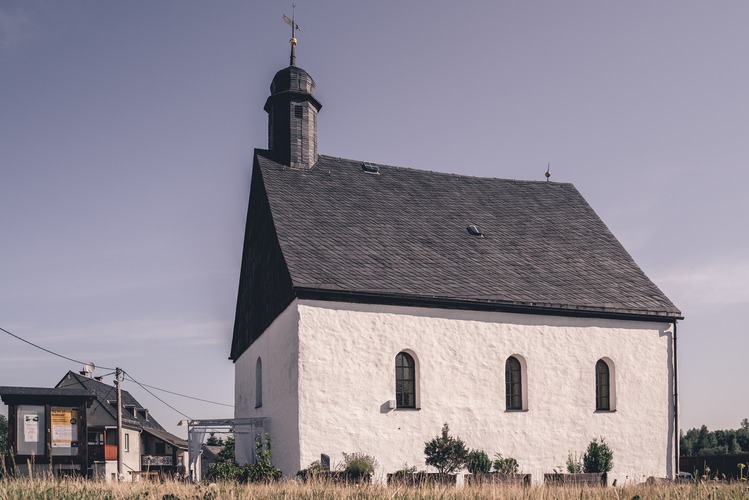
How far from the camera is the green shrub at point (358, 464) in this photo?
728 inches

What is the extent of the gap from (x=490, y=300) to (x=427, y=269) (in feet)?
6.50

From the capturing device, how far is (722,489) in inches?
405

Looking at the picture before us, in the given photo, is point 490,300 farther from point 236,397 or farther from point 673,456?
point 236,397

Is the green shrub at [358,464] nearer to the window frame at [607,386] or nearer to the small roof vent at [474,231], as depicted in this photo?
the window frame at [607,386]

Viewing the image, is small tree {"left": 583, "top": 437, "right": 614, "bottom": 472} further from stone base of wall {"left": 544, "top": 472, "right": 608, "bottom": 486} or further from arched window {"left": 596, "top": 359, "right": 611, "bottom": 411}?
stone base of wall {"left": 544, "top": 472, "right": 608, "bottom": 486}

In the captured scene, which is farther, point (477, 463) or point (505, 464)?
point (505, 464)

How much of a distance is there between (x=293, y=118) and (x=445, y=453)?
39.3 feet

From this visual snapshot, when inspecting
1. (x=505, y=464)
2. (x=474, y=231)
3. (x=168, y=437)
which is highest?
(x=474, y=231)

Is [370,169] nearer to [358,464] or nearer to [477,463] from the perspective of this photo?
[477,463]

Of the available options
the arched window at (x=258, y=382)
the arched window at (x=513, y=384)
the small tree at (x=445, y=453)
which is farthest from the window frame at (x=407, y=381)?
the arched window at (x=258, y=382)

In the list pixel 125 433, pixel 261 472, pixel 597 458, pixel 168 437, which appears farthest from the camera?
pixel 168 437

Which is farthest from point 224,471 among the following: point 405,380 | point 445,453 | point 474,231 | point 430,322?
point 474,231

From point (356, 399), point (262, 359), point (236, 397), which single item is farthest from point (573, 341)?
point (236, 397)

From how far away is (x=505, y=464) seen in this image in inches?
848
